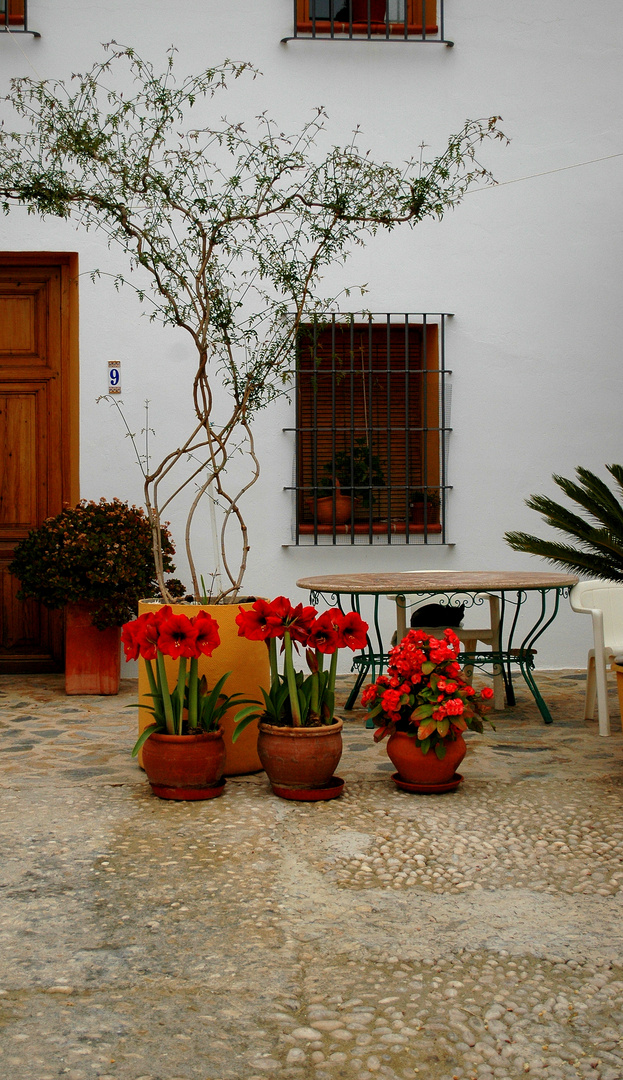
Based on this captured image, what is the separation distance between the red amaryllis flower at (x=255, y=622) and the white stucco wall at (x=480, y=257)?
2699 mm

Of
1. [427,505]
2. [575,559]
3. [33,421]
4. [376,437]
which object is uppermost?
[33,421]

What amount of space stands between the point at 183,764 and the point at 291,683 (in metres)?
0.50

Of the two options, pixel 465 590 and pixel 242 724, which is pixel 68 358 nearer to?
pixel 465 590

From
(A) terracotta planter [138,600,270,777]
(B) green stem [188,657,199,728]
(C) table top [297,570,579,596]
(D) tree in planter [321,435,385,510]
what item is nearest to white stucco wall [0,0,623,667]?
(D) tree in planter [321,435,385,510]

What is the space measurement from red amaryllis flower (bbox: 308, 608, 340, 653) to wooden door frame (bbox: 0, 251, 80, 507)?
3.18m

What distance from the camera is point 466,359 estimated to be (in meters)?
6.73

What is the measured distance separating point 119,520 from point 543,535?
274 centimetres

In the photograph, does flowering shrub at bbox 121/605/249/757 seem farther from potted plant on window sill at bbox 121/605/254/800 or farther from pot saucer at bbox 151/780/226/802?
pot saucer at bbox 151/780/226/802

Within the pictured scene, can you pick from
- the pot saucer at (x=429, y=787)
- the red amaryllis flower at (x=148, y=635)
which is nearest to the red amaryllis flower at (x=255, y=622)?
the red amaryllis flower at (x=148, y=635)

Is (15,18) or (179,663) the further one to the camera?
(15,18)

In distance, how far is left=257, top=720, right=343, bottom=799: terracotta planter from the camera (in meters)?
3.77

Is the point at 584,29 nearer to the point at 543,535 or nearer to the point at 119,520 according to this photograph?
the point at 543,535

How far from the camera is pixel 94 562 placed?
574 cm

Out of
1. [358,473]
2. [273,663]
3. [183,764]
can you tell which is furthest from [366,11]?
[183,764]
